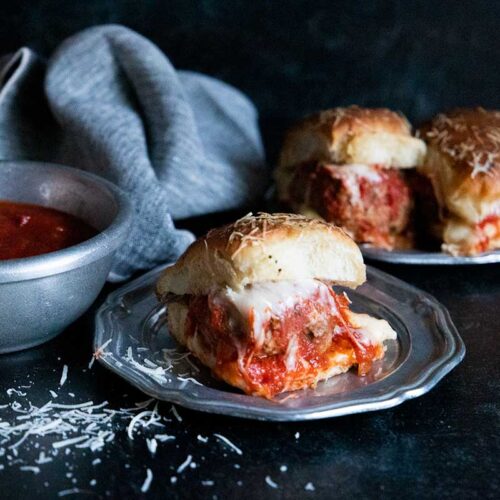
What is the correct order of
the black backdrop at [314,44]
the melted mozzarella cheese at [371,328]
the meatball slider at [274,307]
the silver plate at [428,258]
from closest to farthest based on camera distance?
1. the meatball slider at [274,307]
2. the melted mozzarella cheese at [371,328]
3. the silver plate at [428,258]
4. the black backdrop at [314,44]

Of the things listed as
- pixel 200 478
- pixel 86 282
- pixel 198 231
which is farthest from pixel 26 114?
pixel 200 478

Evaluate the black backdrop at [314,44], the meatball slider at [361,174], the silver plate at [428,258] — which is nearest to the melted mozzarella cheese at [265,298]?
the silver plate at [428,258]

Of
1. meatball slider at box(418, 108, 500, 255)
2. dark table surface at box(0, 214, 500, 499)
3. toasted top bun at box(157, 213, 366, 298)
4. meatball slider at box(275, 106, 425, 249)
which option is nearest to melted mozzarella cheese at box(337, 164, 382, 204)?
meatball slider at box(275, 106, 425, 249)

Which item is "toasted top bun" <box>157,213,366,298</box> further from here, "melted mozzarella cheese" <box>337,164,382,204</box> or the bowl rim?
"melted mozzarella cheese" <box>337,164,382,204</box>

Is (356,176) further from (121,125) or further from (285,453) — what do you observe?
(285,453)

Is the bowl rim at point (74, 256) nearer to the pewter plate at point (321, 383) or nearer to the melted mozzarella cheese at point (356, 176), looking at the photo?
the pewter plate at point (321, 383)

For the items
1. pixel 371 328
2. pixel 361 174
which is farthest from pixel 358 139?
pixel 371 328
